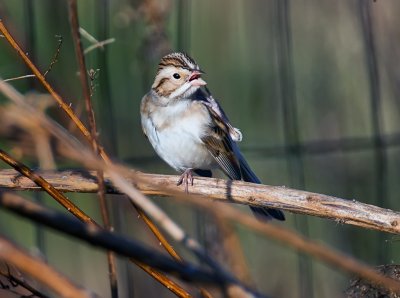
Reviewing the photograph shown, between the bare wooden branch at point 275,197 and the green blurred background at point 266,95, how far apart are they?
1.56 m

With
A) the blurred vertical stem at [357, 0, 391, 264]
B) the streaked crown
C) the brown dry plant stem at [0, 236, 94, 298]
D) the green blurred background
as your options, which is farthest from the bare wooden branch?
Answer: the blurred vertical stem at [357, 0, 391, 264]

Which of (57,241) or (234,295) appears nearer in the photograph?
(234,295)

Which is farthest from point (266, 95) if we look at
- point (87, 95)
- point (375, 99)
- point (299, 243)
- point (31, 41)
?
point (299, 243)

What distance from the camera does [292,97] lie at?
570 centimetres

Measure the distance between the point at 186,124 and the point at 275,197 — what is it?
4.51 ft

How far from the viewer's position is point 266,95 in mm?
7617

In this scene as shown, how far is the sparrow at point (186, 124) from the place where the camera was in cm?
413

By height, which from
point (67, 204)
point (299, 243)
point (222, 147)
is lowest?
point (222, 147)

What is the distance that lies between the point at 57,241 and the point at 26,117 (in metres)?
5.37

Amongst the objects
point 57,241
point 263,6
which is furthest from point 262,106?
point 57,241

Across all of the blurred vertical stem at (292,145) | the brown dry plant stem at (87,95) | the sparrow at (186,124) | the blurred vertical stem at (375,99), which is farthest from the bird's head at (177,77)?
the brown dry plant stem at (87,95)

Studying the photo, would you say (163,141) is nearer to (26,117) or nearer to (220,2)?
(26,117)

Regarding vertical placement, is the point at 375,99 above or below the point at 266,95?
above

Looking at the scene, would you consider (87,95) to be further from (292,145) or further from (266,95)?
(266,95)
